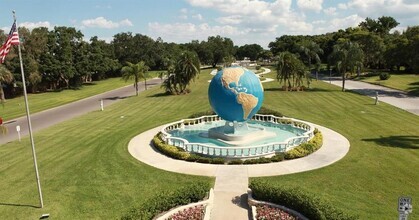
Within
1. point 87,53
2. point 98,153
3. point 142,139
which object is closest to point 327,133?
point 142,139

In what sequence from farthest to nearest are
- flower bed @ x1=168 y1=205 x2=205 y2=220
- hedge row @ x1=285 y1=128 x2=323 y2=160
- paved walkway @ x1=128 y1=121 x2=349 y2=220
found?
hedge row @ x1=285 y1=128 x2=323 y2=160
paved walkway @ x1=128 y1=121 x2=349 y2=220
flower bed @ x1=168 y1=205 x2=205 y2=220

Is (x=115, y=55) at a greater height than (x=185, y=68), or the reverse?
(x=115, y=55)

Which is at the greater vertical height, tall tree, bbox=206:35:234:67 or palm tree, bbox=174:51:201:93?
tall tree, bbox=206:35:234:67

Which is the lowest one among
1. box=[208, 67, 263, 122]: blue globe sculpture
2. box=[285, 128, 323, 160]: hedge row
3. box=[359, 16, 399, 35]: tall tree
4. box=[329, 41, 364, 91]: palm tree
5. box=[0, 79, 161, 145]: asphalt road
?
box=[285, 128, 323, 160]: hedge row

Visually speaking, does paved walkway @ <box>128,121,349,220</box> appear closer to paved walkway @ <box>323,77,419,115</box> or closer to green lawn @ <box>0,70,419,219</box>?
green lawn @ <box>0,70,419,219</box>

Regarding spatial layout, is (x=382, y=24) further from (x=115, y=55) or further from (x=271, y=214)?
(x=271, y=214)

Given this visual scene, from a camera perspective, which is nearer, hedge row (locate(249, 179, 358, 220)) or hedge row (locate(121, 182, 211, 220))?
hedge row (locate(249, 179, 358, 220))

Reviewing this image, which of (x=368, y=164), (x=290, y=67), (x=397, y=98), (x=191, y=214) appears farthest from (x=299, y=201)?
(x=290, y=67)

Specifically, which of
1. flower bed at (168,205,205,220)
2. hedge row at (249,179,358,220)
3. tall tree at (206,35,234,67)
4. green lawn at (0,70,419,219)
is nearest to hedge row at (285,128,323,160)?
green lawn at (0,70,419,219)
